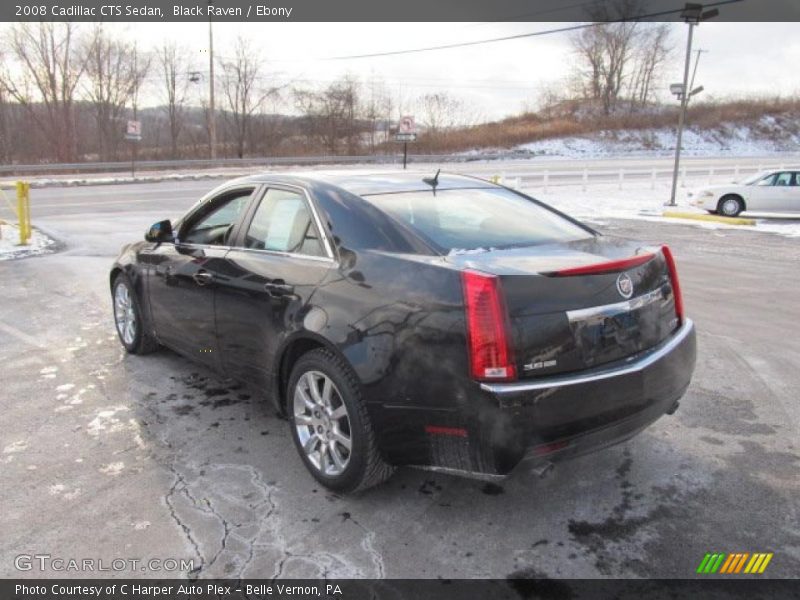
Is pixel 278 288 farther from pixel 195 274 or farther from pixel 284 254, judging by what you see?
pixel 195 274

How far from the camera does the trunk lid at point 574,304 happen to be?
8.87 ft

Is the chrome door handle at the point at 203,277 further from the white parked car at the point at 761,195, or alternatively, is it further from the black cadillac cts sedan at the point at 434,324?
the white parked car at the point at 761,195

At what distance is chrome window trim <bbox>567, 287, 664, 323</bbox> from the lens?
2.79 m

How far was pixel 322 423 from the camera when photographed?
3328 millimetres

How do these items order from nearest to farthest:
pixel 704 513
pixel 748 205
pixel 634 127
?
pixel 704 513, pixel 748 205, pixel 634 127

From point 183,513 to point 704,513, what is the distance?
2.53 m

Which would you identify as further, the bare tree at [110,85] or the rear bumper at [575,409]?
the bare tree at [110,85]

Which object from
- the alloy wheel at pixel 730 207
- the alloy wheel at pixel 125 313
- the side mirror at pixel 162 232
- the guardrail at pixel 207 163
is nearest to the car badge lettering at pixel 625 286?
the side mirror at pixel 162 232

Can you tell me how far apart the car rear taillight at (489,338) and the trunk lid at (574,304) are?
0.04m

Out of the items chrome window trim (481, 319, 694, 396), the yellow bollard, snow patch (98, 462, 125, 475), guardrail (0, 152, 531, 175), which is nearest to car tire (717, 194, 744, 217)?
chrome window trim (481, 319, 694, 396)

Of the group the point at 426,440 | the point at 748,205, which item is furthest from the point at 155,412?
the point at 748,205

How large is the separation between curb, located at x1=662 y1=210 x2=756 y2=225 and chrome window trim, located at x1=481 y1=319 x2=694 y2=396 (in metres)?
15.8

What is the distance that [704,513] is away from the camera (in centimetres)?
310

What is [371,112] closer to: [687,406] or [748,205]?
[748,205]
